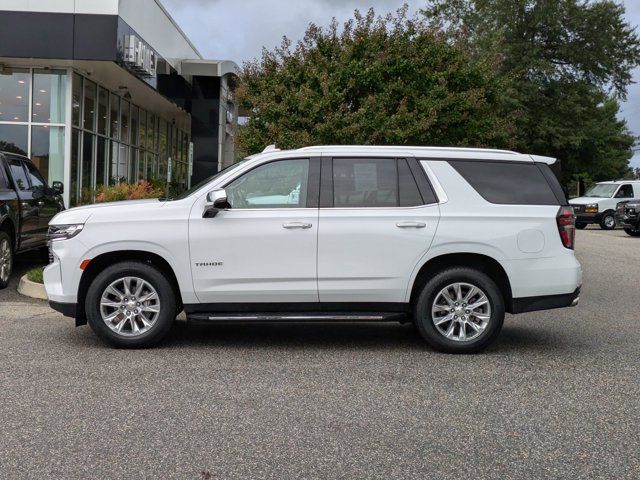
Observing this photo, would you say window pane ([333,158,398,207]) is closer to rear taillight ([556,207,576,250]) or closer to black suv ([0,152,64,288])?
rear taillight ([556,207,576,250])

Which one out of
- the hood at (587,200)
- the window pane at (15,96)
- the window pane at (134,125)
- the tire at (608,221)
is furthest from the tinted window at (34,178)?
the tire at (608,221)

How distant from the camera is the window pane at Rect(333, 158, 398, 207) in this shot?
688cm

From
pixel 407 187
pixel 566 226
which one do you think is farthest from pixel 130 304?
pixel 566 226

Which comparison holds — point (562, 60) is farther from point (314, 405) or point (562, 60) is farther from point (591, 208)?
point (314, 405)

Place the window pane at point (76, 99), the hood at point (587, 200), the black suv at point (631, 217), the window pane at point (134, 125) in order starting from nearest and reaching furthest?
the window pane at point (76, 99) < the window pane at point (134, 125) < the black suv at point (631, 217) < the hood at point (587, 200)

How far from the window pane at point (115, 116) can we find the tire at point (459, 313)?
1752 centimetres

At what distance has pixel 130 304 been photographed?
22.0 feet

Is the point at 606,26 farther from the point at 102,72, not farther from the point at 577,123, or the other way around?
the point at 102,72

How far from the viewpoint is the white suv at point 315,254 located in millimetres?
6664

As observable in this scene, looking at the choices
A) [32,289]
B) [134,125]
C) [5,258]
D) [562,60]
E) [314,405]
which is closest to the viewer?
[314,405]

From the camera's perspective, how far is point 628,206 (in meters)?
26.5

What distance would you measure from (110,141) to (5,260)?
12293mm

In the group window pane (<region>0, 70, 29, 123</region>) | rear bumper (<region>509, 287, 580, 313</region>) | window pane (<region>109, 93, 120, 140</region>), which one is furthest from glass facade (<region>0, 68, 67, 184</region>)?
rear bumper (<region>509, 287, 580, 313</region>)

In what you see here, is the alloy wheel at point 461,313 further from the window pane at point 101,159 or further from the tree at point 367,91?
the window pane at point 101,159
